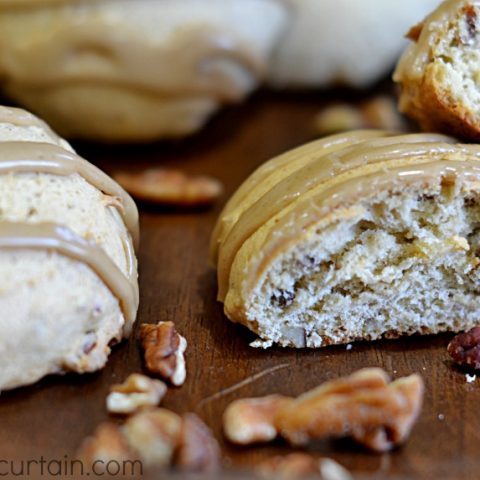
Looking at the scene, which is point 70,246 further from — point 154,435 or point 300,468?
point 300,468

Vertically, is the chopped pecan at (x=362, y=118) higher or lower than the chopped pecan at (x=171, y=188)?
higher

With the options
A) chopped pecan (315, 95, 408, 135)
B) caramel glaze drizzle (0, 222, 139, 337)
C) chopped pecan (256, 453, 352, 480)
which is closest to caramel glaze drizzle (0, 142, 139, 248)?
caramel glaze drizzle (0, 222, 139, 337)

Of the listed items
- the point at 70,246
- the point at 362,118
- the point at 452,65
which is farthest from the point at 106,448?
the point at 362,118

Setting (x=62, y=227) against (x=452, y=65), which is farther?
(x=452, y=65)

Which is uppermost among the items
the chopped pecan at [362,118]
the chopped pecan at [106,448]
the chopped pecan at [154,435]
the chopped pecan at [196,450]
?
the chopped pecan at [196,450]

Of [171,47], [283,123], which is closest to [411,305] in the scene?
[171,47]

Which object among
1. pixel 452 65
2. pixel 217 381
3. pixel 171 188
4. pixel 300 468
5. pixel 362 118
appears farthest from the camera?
pixel 362 118

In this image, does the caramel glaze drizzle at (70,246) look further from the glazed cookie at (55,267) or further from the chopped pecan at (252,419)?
the chopped pecan at (252,419)

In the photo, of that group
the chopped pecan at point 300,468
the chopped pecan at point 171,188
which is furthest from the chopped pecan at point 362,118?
the chopped pecan at point 300,468
